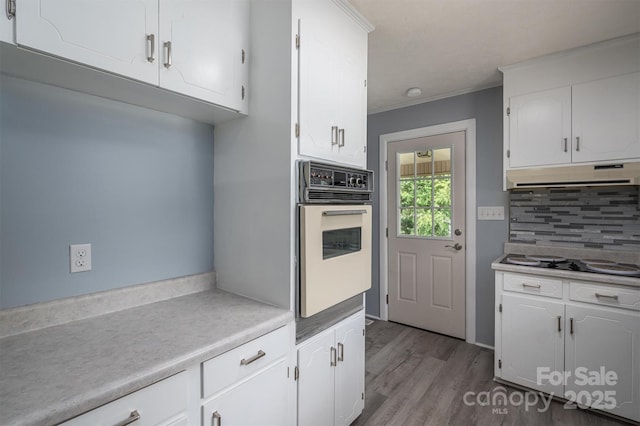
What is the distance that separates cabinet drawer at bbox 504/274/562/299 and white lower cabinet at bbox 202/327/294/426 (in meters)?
1.73

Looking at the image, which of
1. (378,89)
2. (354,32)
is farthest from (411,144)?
(354,32)

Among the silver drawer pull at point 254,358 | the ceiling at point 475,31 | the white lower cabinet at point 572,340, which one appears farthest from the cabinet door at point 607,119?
the silver drawer pull at point 254,358

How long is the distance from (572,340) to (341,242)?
1.72m

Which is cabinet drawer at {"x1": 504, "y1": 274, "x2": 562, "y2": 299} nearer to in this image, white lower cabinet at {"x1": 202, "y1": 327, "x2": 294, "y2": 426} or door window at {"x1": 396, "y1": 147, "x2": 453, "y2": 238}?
door window at {"x1": 396, "y1": 147, "x2": 453, "y2": 238}

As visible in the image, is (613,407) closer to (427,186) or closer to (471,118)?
(427,186)

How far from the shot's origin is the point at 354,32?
1.75 m

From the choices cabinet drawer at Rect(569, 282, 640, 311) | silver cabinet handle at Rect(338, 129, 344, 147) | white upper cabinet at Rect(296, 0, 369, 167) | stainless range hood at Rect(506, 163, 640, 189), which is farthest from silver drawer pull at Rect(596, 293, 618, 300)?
silver cabinet handle at Rect(338, 129, 344, 147)

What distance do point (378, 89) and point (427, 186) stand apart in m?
1.10

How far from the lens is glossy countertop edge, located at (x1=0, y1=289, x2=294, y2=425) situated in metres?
0.75

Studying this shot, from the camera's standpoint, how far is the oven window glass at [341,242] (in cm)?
152

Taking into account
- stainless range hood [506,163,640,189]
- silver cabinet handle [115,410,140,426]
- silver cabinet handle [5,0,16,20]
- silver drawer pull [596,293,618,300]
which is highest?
silver cabinet handle [5,0,16,20]

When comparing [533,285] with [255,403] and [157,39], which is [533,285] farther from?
[157,39]

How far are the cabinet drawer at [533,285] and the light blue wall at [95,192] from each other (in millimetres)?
2092

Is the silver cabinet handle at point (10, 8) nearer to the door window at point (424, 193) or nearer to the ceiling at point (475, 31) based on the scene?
the ceiling at point (475, 31)
